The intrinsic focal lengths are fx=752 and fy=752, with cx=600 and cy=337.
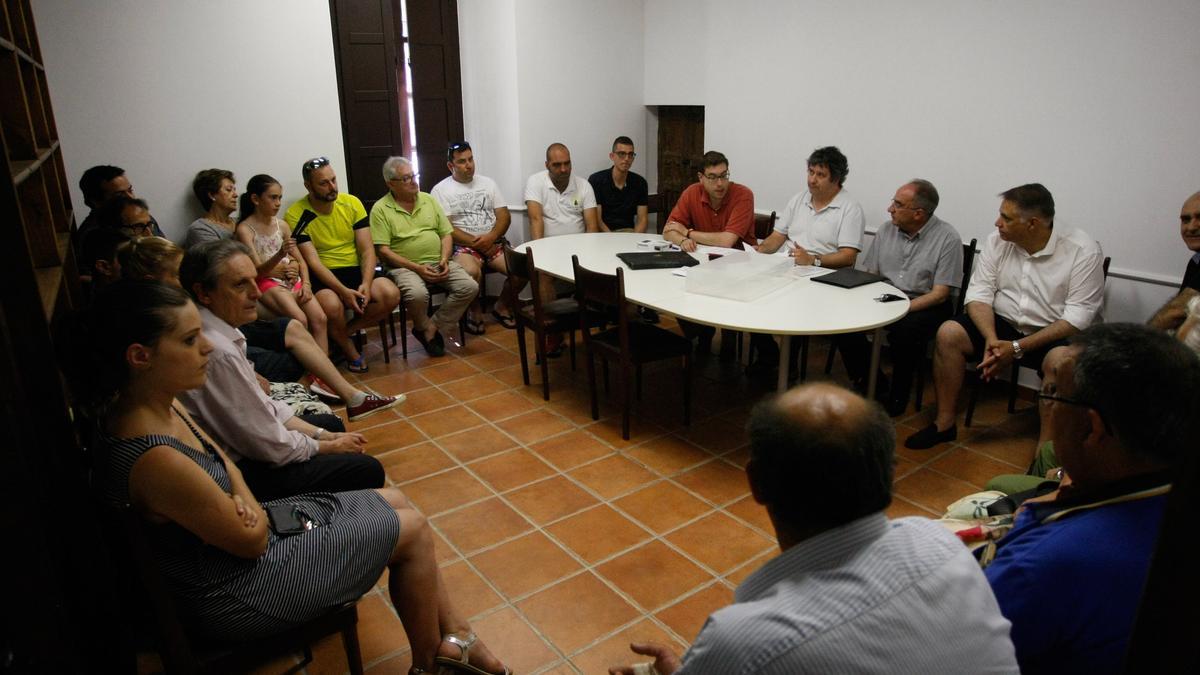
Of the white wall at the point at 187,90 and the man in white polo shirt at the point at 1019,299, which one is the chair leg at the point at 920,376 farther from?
the white wall at the point at 187,90

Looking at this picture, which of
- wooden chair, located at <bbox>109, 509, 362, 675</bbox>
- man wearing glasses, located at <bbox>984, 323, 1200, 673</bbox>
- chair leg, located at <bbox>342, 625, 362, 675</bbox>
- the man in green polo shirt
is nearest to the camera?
man wearing glasses, located at <bbox>984, 323, 1200, 673</bbox>

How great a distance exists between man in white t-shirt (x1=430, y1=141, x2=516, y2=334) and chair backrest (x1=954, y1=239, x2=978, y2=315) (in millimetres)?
2772

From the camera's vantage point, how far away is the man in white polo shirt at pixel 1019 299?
332 centimetres

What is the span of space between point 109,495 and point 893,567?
149 centimetres

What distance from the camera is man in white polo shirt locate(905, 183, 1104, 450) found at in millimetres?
3320

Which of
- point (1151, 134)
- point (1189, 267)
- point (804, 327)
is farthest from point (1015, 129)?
point (804, 327)

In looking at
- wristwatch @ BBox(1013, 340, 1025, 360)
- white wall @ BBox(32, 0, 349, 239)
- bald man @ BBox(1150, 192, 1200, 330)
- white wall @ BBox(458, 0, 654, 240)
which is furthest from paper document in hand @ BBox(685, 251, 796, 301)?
white wall @ BBox(32, 0, 349, 239)

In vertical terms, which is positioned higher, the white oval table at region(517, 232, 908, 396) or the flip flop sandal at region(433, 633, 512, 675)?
the white oval table at region(517, 232, 908, 396)

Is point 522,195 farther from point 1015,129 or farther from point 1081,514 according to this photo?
point 1081,514

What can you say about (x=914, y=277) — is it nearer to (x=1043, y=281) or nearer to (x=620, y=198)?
(x=1043, y=281)

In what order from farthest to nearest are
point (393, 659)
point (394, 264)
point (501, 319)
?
point (501, 319) → point (394, 264) → point (393, 659)

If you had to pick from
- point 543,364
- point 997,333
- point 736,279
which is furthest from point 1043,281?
point 543,364

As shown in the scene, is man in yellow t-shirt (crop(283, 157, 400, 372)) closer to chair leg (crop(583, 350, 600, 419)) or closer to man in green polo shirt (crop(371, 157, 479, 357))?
man in green polo shirt (crop(371, 157, 479, 357))

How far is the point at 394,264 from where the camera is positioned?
4.76 m
